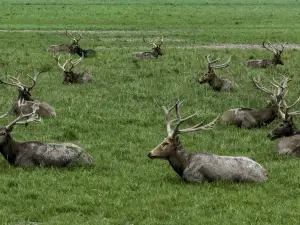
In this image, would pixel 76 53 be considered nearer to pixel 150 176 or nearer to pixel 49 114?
pixel 49 114

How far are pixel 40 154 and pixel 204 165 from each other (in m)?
3.03

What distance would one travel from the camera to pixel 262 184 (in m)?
11.0

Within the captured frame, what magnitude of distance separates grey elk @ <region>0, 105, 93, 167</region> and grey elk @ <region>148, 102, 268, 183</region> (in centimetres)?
153

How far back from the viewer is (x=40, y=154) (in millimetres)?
12023

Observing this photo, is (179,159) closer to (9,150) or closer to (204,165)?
(204,165)

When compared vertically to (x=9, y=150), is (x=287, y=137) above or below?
above

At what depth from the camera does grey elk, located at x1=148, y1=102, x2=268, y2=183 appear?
36.4 ft

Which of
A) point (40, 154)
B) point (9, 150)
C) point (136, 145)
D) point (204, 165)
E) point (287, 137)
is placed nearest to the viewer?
point (204, 165)

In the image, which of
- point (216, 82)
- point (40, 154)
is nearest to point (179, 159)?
point (40, 154)

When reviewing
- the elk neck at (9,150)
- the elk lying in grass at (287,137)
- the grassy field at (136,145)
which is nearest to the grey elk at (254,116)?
the grassy field at (136,145)

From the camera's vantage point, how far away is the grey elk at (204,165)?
11109mm

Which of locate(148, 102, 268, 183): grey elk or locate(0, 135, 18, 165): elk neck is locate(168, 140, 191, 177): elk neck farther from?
locate(0, 135, 18, 165): elk neck

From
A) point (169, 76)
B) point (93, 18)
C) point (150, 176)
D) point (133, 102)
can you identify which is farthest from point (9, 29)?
point (150, 176)

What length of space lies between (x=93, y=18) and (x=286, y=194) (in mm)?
48292
